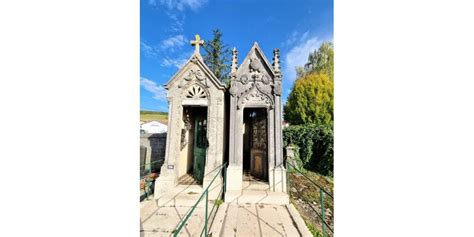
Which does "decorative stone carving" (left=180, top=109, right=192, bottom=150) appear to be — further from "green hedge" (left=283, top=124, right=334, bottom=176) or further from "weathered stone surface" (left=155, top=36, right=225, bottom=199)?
"green hedge" (left=283, top=124, right=334, bottom=176)

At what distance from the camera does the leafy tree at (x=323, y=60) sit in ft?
42.7

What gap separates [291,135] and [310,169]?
1850mm

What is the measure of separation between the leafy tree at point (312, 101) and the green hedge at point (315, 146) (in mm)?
3190

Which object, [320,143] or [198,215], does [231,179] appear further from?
[320,143]

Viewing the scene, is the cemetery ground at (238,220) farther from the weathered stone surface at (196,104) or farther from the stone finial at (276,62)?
the stone finial at (276,62)

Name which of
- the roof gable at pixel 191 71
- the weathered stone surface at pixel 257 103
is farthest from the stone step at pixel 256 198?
the roof gable at pixel 191 71

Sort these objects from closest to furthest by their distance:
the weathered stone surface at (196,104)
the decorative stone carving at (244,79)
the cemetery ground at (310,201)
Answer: the cemetery ground at (310,201) → the weathered stone surface at (196,104) → the decorative stone carving at (244,79)

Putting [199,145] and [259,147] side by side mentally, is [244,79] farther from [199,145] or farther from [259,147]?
[199,145]

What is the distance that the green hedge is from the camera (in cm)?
787

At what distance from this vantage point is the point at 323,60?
44.2 feet

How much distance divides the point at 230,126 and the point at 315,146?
544 centimetres

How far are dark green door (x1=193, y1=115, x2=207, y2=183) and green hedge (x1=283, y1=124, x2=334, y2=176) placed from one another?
16.7ft

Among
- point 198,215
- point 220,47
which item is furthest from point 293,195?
point 220,47

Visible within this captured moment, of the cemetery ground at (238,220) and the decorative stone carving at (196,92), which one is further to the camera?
the decorative stone carving at (196,92)
